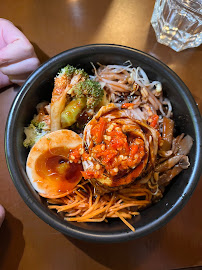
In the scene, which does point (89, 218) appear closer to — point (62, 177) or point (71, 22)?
point (62, 177)

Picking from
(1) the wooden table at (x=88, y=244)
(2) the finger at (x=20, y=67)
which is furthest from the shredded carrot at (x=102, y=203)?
(2) the finger at (x=20, y=67)

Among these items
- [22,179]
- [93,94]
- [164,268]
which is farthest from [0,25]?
[164,268]

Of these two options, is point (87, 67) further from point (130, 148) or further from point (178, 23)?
point (178, 23)

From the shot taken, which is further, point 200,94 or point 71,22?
point 71,22

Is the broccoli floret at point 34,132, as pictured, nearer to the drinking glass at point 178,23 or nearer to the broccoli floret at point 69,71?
the broccoli floret at point 69,71

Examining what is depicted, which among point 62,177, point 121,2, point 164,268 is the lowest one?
point 164,268

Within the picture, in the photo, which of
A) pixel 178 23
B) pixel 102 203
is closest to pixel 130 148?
pixel 102 203

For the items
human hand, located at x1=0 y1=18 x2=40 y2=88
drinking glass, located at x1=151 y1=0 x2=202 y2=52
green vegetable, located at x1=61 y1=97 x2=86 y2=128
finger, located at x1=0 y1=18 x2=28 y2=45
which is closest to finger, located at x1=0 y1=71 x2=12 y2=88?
human hand, located at x1=0 y1=18 x2=40 y2=88

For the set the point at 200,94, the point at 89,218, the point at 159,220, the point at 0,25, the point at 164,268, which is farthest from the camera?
the point at 200,94

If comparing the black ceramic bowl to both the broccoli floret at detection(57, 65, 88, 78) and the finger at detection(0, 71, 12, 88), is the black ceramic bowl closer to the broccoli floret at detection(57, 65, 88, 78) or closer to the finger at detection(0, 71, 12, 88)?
the broccoli floret at detection(57, 65, 88, 78)
